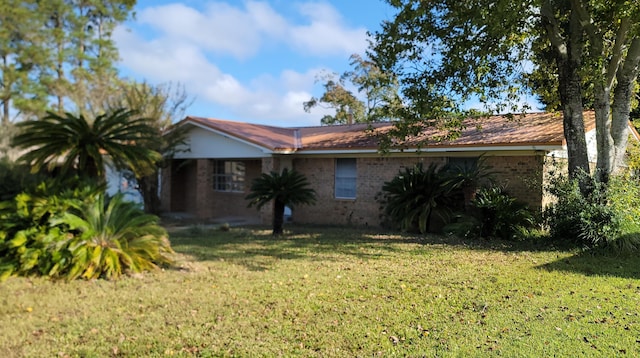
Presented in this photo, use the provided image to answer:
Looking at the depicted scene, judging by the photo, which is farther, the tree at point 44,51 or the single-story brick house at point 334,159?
the tree at point 44,51

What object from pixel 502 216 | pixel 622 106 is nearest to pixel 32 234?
pixel 502 216

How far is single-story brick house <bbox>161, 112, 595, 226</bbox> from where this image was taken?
41.1 feet

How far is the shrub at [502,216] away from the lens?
11.4 m

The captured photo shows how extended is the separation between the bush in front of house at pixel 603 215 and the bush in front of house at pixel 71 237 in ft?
27.4

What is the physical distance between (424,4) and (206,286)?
7.12 m

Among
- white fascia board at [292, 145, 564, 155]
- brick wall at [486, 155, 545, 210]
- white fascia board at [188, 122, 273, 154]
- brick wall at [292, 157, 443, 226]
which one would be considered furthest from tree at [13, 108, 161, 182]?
brick wall at [486, 155, 545, 210]

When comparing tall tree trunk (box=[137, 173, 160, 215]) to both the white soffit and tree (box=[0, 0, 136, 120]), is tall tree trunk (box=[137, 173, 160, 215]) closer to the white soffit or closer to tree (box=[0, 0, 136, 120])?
the white soffit

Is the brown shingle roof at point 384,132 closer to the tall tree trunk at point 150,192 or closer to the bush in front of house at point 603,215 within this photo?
the bush in front of house at point 603,215

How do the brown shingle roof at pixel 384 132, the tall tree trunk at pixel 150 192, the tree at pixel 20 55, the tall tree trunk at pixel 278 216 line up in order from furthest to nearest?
the tree at pixel 20 55
the tall tree trunk at pixel 150 192
the tall tree trunk at pixel 278 216
the brown shingle roof at pixel 384 132

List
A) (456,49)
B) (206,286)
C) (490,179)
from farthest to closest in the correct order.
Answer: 1. (490,179)
2. (456,49)
3. (206,286)

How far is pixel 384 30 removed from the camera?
10422mm

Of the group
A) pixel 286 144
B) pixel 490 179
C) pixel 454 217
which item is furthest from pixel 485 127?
pixel 286 144

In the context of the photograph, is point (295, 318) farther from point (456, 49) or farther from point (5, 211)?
point (456, 49)

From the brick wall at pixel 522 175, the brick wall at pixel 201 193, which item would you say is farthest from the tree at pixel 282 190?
the brick wall at pixel 522 175
